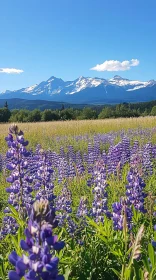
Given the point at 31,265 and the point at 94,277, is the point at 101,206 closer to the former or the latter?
the point at 94,277

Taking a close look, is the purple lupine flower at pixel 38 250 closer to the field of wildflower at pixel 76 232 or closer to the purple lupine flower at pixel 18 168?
the field of wildflower at pixel 76 232

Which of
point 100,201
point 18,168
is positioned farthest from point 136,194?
point 18,168

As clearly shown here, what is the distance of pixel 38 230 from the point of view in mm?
1093

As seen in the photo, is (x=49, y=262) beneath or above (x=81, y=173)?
above

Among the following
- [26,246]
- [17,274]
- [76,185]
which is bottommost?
[76,185]

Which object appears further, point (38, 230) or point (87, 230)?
point (87, 230)

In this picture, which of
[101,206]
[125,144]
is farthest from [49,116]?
[101,206]

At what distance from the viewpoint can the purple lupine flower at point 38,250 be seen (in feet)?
3.50

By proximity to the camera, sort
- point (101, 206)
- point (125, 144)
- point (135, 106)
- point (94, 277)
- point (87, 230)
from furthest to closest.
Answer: point (135, 106)
point (125, 144)
point (101, 206)
point (87, 230)
point (94, 277)

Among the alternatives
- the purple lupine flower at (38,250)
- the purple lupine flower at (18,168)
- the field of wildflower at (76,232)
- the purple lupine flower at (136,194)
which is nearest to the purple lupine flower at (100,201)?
the field of wildflower at (76,232)

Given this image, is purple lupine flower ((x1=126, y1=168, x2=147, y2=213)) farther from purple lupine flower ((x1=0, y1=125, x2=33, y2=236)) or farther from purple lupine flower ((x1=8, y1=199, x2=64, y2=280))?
purple lupine flower ((x1=8, y1=199, x2=64, y2=280))

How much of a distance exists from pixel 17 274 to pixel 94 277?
1.26m

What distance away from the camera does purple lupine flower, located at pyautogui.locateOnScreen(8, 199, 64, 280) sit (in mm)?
1067

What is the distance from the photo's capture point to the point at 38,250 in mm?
1074
